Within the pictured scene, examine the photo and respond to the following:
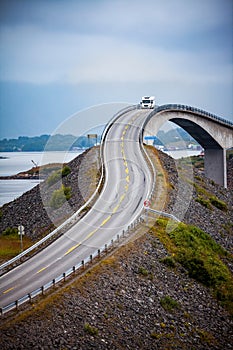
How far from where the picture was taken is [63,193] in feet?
144

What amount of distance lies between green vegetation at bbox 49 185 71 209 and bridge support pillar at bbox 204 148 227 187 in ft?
123

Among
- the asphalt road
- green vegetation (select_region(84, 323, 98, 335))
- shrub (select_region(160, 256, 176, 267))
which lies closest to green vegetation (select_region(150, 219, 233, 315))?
shrub (select_region(160, 256, 176, 267))

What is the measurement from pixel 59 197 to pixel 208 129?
1438 inches

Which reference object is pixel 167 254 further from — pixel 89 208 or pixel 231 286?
pixel 89 208

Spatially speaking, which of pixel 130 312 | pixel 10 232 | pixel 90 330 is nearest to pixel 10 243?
pixel 10 232

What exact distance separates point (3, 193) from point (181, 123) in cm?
3321

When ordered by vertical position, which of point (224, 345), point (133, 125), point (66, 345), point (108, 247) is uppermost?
point (133, 125)

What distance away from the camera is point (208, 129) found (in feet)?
244

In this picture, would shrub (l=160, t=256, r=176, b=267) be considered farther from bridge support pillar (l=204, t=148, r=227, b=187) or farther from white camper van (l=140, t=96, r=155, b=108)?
bridge support pillar (l=204, t=148, r=227, b=187)

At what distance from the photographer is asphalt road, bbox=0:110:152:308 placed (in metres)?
24.9

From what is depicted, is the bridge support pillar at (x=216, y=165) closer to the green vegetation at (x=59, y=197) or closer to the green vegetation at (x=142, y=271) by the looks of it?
the green vegetation at (x=59, y=197)

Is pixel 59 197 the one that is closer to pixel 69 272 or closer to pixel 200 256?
pixel 200 256

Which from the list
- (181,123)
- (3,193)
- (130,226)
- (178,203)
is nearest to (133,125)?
(181,123)

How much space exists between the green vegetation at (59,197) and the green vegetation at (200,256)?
9892 mm
